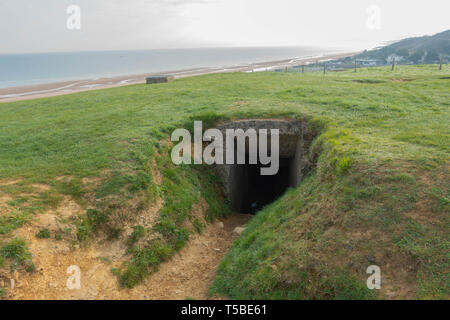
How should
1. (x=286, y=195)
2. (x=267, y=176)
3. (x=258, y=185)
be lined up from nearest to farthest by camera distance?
(x=286, y=195) < (x=258, y=185) < (x=267, y=176)

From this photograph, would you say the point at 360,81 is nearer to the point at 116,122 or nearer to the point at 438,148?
the point at 438,148

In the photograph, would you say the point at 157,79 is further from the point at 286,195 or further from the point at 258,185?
the point at 286,195

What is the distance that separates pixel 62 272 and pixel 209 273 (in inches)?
152

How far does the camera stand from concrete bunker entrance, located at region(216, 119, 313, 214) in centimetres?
1352

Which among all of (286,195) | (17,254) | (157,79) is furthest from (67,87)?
(17,254)

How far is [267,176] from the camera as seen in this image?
20.5 metres

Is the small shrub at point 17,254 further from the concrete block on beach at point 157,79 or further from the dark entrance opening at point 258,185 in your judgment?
the concrete block on beach at point 157,79

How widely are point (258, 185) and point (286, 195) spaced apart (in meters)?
8.56

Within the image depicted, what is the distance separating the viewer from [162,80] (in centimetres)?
2775

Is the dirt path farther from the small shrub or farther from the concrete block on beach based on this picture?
the concrete block on beach

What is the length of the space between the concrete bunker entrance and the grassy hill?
0.61 metres

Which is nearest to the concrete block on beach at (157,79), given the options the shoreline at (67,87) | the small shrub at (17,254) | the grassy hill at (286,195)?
the grassy hill at (286,195)

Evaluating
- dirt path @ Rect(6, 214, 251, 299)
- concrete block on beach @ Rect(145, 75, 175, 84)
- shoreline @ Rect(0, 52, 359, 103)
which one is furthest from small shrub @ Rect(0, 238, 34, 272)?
shoreline @ Rect(0, 52, 359, 103)
